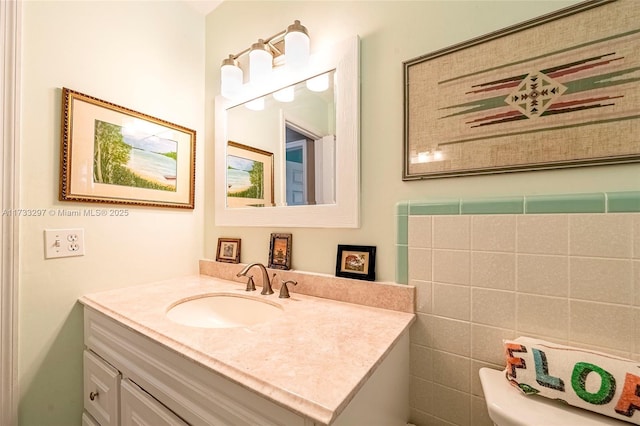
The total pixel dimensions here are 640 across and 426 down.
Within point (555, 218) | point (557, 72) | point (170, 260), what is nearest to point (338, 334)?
point (555, 218)

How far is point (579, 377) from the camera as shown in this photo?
589 millimetres

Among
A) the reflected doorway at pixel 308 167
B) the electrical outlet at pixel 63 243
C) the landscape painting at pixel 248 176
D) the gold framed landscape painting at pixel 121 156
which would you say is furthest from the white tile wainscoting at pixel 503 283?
A: the electrical outlet at pixel 63 243

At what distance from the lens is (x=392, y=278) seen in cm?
99

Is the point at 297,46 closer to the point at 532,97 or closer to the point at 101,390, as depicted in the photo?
the point at 532,97

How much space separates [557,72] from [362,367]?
3.07ft

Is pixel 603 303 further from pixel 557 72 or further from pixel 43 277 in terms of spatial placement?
pixel 43 277

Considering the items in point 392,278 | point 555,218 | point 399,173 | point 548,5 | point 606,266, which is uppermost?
point 548,5

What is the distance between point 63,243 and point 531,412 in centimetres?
158

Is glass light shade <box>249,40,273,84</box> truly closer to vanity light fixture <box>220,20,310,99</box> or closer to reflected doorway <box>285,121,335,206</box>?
vanity light fixture <box>220,20,310,99</box>

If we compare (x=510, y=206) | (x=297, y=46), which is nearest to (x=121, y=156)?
(x=297, y=46)

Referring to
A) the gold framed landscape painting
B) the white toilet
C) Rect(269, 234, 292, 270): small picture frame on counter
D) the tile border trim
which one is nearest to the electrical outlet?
the gold framed landscape painting

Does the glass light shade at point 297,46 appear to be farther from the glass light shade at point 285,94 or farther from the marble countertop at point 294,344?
the marble countertop at point 294,344

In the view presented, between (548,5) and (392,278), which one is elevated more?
(548,5)

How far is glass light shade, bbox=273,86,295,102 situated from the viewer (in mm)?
1233
